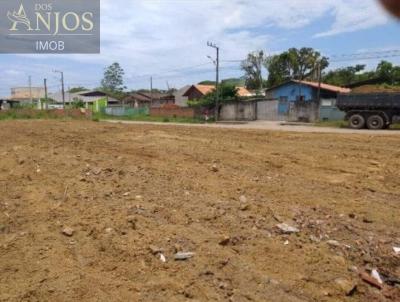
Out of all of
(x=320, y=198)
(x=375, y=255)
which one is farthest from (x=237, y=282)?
(x=320, y=198)

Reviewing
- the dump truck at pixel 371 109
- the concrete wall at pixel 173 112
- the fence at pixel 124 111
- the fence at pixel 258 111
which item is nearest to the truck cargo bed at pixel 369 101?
the dump truck at pixel 371 109

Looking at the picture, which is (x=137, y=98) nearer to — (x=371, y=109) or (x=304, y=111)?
(x=304, y=111)

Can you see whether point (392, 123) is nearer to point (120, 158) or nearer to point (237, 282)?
point (120, 158)

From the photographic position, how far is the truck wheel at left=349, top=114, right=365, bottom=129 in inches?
852

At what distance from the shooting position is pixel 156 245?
3918 mm

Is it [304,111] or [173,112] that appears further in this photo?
[173,112]

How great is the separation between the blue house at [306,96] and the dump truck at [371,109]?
371 inches

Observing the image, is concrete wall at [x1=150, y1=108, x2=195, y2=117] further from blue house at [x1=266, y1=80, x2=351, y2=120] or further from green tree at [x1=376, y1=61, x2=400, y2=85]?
green tree at [x1=376, y1=61, x2=400, y2=85]

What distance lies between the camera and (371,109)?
2138cm

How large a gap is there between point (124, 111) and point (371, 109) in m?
31.9

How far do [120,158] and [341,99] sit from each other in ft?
55.2

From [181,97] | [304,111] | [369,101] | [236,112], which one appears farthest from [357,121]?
[181,97]

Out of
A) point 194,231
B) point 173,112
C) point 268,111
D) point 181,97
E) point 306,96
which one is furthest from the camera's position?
point 181,97

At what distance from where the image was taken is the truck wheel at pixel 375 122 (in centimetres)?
2097
